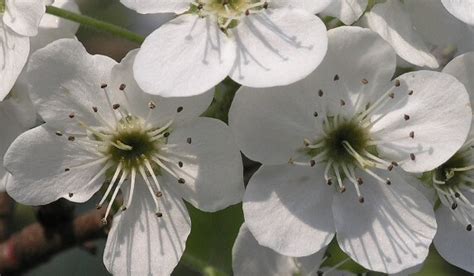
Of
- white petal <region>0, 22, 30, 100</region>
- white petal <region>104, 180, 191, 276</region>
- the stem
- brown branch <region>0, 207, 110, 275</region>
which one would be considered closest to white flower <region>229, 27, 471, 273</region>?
white petal <region>104, 180, 191, 276</region>

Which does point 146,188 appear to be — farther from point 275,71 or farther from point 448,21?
point 448,21

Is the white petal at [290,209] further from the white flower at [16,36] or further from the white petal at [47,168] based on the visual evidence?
the white flower at [16,36]

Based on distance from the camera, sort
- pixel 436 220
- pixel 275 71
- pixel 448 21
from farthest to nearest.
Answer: pixel 448 21, pixel 436 220, pixel 275 71

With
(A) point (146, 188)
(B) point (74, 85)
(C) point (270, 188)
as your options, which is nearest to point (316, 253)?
(C) point (270, 188)

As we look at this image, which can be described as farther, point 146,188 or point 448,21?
point 448,21

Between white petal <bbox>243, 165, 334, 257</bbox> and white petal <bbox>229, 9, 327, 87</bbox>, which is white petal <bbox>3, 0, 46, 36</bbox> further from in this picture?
white petal <bbox>243, 165, 334, 257</bbox>

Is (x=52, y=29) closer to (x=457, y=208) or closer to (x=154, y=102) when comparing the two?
(x=154, y=102)

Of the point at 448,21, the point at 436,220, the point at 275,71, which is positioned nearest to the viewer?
the point at 275,71
